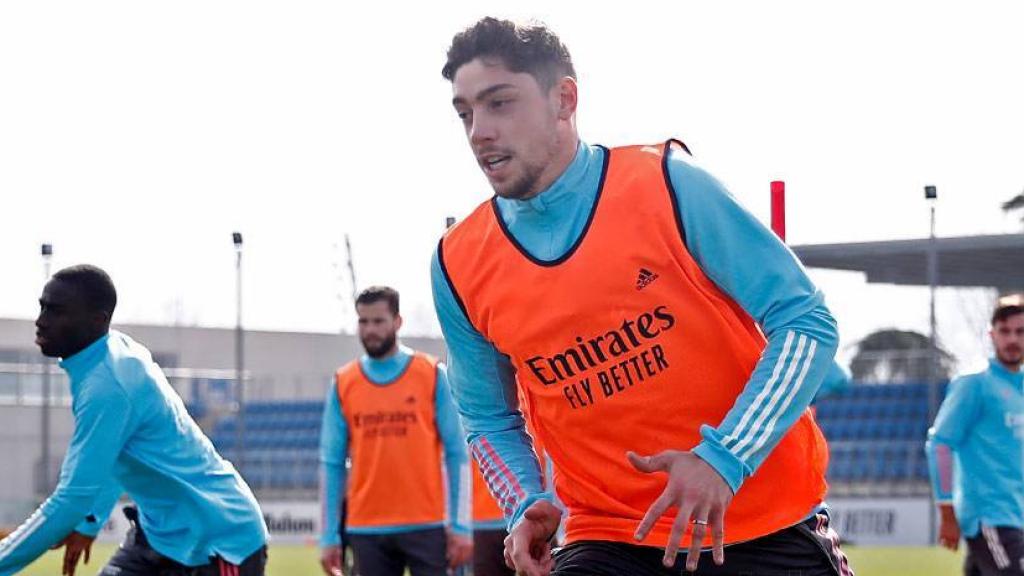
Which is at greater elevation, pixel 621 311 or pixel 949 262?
pixel 949 262

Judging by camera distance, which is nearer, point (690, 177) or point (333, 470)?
point (690, 177)

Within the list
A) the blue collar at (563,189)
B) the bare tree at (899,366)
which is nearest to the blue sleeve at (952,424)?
the blue collar at (563,189)

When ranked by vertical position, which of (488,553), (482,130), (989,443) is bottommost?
(488,553)

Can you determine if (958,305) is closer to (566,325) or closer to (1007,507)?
(1007,507)

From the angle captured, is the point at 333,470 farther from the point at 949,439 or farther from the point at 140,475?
the point at 140,475

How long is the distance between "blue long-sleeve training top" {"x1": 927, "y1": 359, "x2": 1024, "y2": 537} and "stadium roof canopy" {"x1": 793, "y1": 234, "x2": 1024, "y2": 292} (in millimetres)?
9283

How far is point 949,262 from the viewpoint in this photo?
29.6 meters

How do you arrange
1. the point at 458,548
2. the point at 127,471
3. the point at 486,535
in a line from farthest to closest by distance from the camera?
the point at 486,535 → the point at 458,548 → the point at 127,471

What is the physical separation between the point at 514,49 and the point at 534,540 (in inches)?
45.2

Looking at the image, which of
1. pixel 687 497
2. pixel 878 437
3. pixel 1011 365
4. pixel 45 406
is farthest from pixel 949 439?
pixel 878 437

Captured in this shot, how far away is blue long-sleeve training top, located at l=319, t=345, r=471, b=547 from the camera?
11.1 m

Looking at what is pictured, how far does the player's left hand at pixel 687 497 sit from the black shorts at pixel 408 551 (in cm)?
775

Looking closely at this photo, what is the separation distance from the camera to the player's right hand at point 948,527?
11367 millimetres

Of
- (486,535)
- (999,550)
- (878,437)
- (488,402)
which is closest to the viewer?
(488,402)
